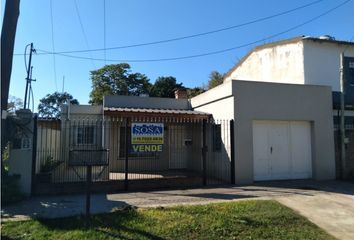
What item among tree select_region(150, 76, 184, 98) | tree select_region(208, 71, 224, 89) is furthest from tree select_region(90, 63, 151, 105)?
tree select_region(208, 71, 224, 89)

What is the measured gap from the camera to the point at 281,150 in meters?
13.0

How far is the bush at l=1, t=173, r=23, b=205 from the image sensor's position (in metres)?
8.59

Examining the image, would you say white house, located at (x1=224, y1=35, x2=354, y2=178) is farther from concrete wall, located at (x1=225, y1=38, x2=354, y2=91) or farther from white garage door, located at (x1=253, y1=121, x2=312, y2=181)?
white garage door, located at (x1=253, y1=121, x2=312, y2=181)

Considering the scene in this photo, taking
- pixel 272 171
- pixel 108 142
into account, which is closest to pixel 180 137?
pixel 108 142

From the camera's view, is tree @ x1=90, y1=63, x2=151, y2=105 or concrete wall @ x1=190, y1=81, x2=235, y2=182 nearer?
concrete wall @ x1=190, y1=81, x2=235, y2=182

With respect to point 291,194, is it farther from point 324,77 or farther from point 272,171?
point 324,77

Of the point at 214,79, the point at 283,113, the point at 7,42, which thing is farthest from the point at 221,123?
the point at 214,79

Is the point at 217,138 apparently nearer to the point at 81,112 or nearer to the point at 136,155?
the point at 136,155

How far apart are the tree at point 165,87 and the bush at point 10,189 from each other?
1371 inches

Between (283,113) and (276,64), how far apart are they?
455 cm

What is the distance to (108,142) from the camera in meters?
15.6

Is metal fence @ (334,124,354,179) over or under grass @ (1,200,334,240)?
over

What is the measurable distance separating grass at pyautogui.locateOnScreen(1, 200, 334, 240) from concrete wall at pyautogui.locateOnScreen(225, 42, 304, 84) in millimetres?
8949

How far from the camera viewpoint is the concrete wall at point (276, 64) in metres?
15.0
